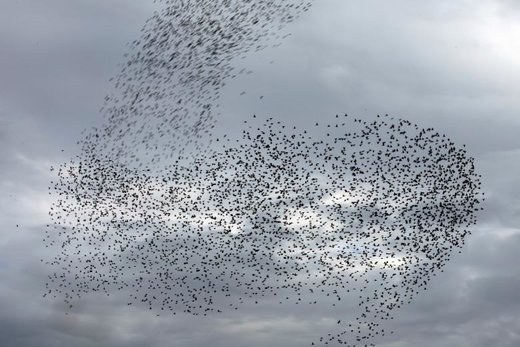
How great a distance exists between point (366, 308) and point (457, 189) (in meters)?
14.7

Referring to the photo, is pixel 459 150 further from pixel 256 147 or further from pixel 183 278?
pixel 183 278

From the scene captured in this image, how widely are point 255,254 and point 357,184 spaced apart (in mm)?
12626

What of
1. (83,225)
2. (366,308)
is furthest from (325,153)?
(83,225)

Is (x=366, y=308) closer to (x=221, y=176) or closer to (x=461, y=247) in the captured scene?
(x=461, y=247)

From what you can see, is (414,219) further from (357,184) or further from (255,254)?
(255,254)

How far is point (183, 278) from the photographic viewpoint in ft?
290

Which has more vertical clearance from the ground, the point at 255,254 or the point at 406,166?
the point at 406,166

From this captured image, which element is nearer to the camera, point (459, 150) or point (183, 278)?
point (459, 150)

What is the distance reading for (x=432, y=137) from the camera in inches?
3145

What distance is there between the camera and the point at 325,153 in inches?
3199

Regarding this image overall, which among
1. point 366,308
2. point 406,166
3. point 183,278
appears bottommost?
point 366,308

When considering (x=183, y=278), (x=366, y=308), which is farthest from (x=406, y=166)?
(x=183, y=278)

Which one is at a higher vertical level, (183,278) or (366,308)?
(183,278)

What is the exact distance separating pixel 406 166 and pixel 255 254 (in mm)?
17655
